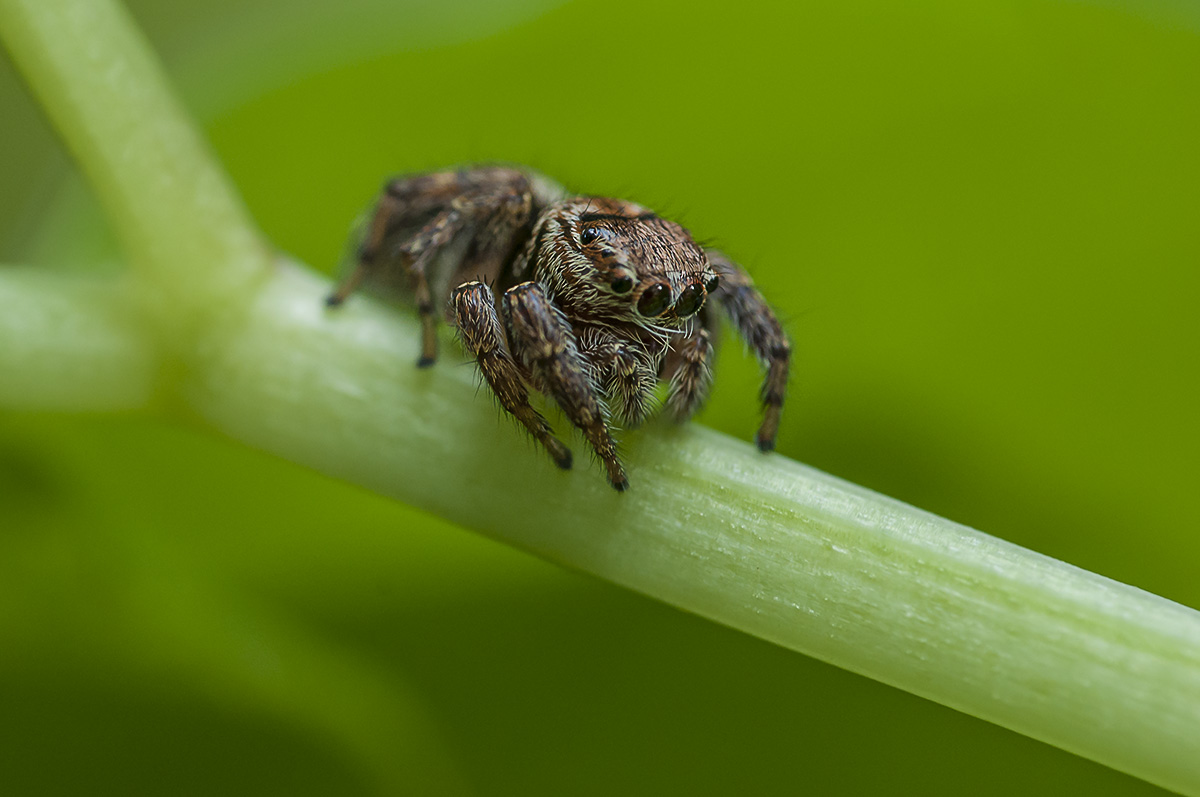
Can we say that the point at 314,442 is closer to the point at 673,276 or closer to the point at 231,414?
the point at 231,414

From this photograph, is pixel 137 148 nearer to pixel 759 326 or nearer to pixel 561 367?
pixel 561 367

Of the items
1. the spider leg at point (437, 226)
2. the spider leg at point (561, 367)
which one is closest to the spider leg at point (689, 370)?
the spider leg at point (561, 367)

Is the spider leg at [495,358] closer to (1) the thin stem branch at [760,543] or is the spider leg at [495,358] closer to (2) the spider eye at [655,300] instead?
(1) the thin stem branch at [760,543]

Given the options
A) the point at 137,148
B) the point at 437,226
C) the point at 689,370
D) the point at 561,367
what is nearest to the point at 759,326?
the point at 689,370

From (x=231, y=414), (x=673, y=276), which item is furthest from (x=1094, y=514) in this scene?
(x=231, y=414)

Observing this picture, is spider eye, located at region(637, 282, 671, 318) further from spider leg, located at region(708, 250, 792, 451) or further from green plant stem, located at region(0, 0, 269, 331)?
green plant stem, located at region(0, 0, 269, 331)
